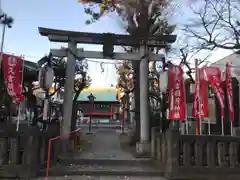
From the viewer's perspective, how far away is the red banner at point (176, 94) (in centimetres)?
1009

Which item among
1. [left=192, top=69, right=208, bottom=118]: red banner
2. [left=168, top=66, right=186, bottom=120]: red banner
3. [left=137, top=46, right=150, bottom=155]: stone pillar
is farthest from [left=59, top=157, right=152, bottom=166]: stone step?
[left=192, top=69, right=208, bottom=118]: red banner

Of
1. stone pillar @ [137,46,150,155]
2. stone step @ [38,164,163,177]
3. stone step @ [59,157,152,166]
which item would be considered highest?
stone pillar @ [137,46,150,155]

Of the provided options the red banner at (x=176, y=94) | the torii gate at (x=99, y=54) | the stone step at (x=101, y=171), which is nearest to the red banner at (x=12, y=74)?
the torii gate at (x=99, y=54)

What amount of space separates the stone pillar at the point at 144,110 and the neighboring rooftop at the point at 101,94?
23.2 m

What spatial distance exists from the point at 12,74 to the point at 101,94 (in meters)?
27.0

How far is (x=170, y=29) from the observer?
19.0 m

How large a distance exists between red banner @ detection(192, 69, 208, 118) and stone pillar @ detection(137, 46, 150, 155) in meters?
2.35

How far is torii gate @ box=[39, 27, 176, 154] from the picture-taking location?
36.1 ft

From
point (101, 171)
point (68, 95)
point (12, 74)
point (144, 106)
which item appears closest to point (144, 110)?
point (144, 106)

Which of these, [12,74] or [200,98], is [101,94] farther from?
[200,98]

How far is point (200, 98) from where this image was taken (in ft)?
31.9

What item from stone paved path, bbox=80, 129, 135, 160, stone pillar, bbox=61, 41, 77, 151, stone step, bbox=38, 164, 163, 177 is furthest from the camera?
stone pillar, bbox=61, 41, 77, 151

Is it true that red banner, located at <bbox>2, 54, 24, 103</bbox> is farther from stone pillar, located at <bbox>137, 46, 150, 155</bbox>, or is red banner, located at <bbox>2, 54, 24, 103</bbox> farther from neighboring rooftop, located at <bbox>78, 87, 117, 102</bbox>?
neighboring rooftop, located at <bbox>78, 87, 117, 102</bbox>

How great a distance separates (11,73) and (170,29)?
13.3 meters
